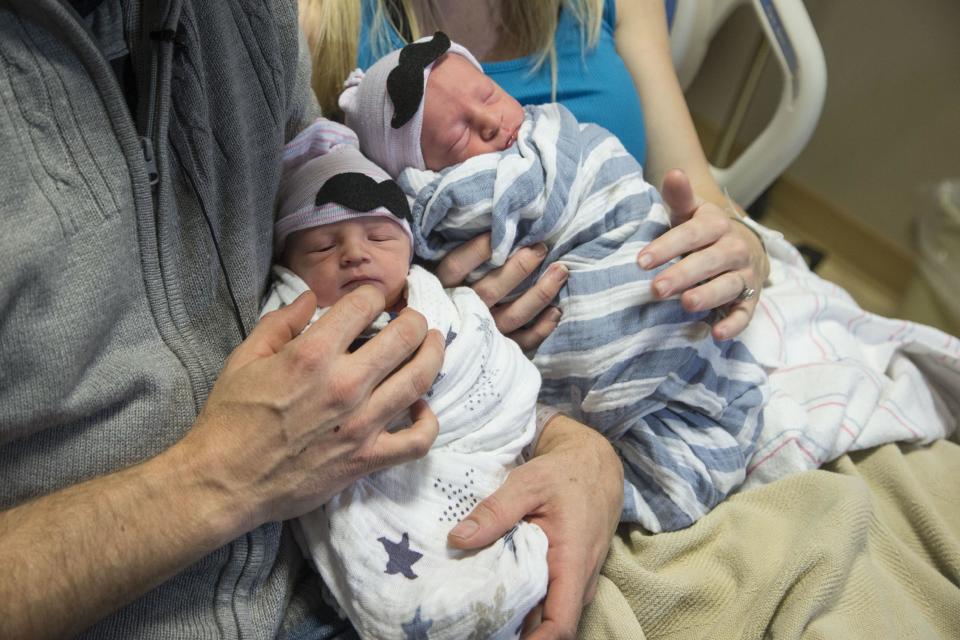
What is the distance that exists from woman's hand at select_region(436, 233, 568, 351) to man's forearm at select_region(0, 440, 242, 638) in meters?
0.48

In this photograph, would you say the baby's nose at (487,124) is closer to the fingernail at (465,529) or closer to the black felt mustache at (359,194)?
the black felt mustache at (359,194)

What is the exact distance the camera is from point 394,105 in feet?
3.28

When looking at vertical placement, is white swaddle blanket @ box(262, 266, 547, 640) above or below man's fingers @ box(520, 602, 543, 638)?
above

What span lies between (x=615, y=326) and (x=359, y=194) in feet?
1.27

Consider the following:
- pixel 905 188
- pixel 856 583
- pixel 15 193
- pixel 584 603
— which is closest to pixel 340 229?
pixel 15 193

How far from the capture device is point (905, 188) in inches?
86.9

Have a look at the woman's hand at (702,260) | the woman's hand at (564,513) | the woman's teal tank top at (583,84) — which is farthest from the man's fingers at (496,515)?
the woman's teal tank top at (583,84)

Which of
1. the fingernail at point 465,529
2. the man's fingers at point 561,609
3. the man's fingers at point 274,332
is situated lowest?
the man's fingers at point 561,609

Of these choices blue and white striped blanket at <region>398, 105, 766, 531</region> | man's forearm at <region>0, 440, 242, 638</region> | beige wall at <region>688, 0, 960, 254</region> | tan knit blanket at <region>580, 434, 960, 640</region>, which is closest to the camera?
man's forearm at <region>0, 440, 242, 638</region>

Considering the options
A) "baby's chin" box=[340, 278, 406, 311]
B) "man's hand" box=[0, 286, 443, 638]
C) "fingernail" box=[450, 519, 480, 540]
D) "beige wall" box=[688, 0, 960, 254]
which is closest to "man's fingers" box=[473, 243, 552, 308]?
"baby's chin" box=[340, 278, 406, 311]

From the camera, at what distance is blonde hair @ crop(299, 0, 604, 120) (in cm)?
113

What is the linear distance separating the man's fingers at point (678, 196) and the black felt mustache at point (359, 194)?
1.22 feet

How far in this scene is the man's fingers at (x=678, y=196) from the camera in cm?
95

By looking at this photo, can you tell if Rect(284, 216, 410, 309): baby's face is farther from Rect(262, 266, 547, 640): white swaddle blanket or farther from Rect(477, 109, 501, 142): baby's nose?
Rect(477, 109, 501, 142): baby's nose
